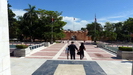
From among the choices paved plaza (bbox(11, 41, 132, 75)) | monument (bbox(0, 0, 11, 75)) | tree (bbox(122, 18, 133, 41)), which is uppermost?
tree (bbox(122, 18, 133, 41))

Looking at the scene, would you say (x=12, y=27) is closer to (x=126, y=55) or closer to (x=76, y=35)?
(x=76, y=35)

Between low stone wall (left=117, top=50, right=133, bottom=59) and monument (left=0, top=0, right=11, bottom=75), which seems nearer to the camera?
monument (left=0, top=0, right=11, bottom=75)

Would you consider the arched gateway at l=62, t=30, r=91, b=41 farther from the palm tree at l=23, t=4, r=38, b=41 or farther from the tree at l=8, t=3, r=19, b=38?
the palm tree at l=23, t=4, r=38, b=41

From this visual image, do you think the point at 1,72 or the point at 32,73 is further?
the point at 32,73

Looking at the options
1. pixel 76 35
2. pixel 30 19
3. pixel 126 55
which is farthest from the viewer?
pixel 76 35

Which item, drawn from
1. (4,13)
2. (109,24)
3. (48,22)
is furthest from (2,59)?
(109,24)

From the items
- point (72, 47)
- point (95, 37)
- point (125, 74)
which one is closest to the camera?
point (125, 74)

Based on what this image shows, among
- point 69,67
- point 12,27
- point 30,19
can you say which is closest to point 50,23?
point 30,19

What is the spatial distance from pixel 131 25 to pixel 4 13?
43300 millimetres

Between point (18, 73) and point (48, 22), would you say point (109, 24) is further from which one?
point (18, 73)

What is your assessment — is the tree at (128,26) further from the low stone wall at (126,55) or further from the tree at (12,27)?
the tree at (12,27)

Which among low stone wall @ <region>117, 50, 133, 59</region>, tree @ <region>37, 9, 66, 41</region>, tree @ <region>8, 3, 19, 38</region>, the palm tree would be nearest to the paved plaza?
low stone wall @ <region>117, 50, 133, 59</region>

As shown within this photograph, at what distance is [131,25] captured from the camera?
133 ft

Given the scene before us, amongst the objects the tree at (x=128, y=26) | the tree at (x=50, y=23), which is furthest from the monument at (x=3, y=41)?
the tree at (x=128, y=26)
